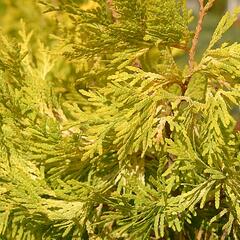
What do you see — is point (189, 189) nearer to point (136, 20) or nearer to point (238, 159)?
point (238, 159)

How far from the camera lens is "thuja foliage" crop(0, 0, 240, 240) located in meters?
1.29

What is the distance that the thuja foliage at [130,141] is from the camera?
129cm

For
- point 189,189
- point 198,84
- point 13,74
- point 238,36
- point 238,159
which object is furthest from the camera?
point 238,36

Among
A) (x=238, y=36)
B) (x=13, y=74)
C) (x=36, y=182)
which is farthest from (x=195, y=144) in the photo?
(x=238, y=36)

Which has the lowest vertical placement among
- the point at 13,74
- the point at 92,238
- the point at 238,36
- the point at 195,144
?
the point at 238,36

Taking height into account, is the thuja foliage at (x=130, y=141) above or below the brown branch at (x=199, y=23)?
below

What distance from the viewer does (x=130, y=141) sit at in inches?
52.1

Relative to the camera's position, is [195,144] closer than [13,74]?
Yes

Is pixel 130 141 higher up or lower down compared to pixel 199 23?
lower down

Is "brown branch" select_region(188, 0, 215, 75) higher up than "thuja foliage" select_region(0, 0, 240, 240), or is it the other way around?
"brown branch" select_region(188, 0, 215, 75)

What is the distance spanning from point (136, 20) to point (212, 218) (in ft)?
1.81

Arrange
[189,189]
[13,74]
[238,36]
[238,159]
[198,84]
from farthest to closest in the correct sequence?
[238,36] → [13,74] → [198,84] → [189,189] → [238,159]

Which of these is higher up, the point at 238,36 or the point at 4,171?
the point at 4,171

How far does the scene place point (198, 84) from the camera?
1515mm
